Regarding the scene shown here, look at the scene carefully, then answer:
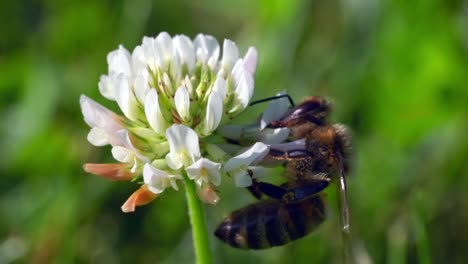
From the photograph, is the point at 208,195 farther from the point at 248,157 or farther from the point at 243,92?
the point at 243,92

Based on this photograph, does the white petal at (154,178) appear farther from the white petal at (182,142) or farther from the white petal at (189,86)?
the white petal at (189,86)

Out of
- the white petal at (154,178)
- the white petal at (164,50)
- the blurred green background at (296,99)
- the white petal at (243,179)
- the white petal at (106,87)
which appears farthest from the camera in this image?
the blurred green background at (296,99)

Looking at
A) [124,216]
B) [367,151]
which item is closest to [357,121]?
[367,151]

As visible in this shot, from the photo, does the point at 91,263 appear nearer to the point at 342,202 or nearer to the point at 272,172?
the point at 272,172

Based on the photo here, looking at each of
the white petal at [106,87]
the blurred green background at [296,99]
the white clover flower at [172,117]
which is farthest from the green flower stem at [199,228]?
the blurred green background at [296,99]

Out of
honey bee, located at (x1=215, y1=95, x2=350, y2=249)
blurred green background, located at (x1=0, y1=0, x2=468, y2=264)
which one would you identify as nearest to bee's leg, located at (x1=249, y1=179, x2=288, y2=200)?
honey bee, located at (x1=215, y1=95, x2=350, y2=249)

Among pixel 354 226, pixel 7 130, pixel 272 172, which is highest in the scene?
pixel 7 130

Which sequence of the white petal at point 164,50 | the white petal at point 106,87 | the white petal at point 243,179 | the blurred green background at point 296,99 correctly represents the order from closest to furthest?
the white petal at point 243,179 < the white petal at point 164,50 < the white petal at point 106,87 < the blurred green background at point 296,99

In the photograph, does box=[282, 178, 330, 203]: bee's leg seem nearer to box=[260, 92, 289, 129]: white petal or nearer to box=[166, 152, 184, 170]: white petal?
box=[260, 92, 289, 129]: white petal
